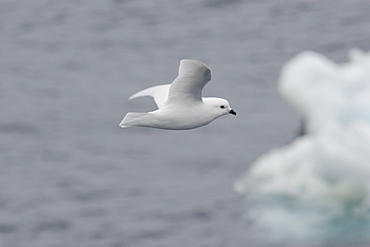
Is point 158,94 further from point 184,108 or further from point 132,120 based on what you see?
point 132,120

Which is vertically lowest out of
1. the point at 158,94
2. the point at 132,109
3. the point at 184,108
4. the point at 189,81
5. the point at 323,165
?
the point at 184,108

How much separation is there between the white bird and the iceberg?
919cm

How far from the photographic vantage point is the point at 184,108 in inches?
460

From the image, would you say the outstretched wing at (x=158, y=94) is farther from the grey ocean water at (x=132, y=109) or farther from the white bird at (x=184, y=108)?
the grey ocean water at (x=132, y=109)

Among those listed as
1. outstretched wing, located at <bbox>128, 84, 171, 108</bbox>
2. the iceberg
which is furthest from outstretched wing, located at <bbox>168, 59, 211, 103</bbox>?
the iceberg

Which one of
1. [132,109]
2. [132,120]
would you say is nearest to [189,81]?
[132,120]

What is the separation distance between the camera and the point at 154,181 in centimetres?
2591

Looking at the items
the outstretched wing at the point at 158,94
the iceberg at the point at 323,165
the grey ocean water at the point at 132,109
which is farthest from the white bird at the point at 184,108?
the grey ocean water at the point at 132,109

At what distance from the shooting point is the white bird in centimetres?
1136

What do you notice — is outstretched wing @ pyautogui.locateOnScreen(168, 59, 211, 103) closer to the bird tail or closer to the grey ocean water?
the bird tail

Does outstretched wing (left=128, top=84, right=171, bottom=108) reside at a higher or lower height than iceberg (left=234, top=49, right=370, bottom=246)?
lower

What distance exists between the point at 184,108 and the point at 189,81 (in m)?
0.38

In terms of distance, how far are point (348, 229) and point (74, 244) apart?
6.66 meters

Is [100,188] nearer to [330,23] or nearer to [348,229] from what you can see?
[348,229]
